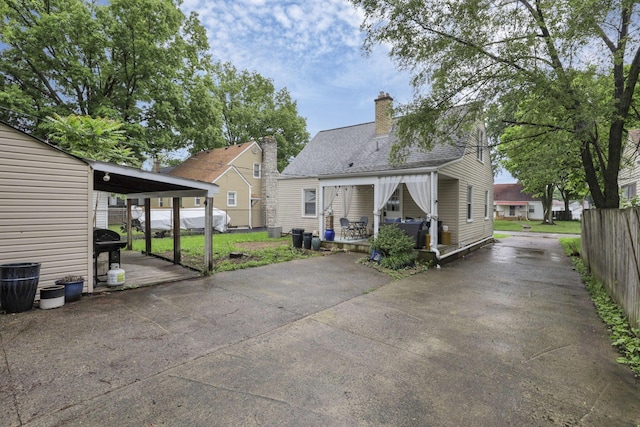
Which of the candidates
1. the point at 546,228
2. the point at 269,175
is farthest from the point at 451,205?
the point at 546,228

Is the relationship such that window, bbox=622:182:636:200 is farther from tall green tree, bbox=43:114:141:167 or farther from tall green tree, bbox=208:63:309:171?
tall green tree, bbox=208:63:309:171

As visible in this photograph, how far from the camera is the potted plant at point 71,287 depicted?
209 inches

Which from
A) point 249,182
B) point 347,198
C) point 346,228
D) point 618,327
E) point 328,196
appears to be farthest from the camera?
point 249,182

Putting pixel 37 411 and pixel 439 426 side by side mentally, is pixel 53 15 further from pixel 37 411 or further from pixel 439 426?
pixel 439 426

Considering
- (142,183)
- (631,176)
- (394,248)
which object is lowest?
(394,248)

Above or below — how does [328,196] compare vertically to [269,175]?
below

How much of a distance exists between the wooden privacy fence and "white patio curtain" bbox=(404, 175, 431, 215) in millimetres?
3923

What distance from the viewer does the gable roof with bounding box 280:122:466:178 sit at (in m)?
11.2

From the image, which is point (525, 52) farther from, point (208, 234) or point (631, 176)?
point (631, 176)

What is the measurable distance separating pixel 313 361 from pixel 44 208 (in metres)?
5.50

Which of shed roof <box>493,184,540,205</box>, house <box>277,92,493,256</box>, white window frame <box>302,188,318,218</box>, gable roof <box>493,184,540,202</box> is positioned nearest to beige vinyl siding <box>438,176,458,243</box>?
house <box>277,92,493,256</box>

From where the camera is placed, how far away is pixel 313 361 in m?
3.41

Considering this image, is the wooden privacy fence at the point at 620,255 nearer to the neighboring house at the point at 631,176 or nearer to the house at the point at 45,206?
the neighboring house at the point at 631,176

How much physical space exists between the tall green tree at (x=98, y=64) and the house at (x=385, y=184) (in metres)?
9.10
